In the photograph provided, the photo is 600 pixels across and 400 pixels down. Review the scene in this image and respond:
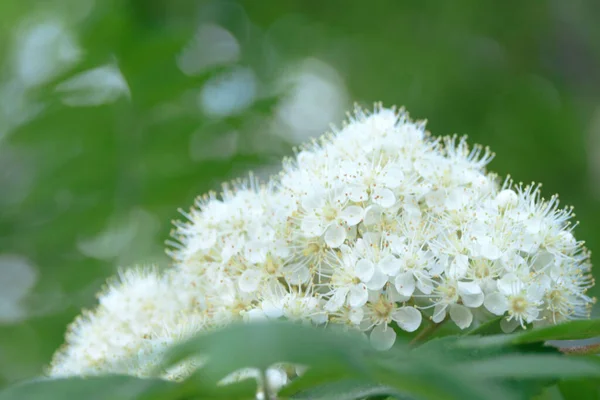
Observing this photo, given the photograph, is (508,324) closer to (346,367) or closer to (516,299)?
(516,299)

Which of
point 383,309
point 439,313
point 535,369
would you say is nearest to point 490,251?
point 439,313

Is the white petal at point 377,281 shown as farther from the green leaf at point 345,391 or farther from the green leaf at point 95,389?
the green leaf at point 95,389

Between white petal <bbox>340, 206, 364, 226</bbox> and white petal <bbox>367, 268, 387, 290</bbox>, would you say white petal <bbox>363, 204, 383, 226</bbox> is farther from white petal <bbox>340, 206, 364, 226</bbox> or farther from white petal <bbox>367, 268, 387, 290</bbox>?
white petal <bbox>367, 268, 387, 290</bbox>

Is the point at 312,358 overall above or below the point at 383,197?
below

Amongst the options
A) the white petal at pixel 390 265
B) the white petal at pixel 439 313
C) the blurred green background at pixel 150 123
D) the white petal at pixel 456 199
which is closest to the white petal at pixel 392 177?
the white petal at pixel 456 199

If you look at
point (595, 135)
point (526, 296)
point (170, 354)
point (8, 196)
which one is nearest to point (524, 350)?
point (526, 296)

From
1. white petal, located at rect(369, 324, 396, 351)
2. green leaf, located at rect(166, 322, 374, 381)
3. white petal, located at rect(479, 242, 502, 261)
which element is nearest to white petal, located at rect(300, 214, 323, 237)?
white petal, located at rect(369, 324, 396, 351)
